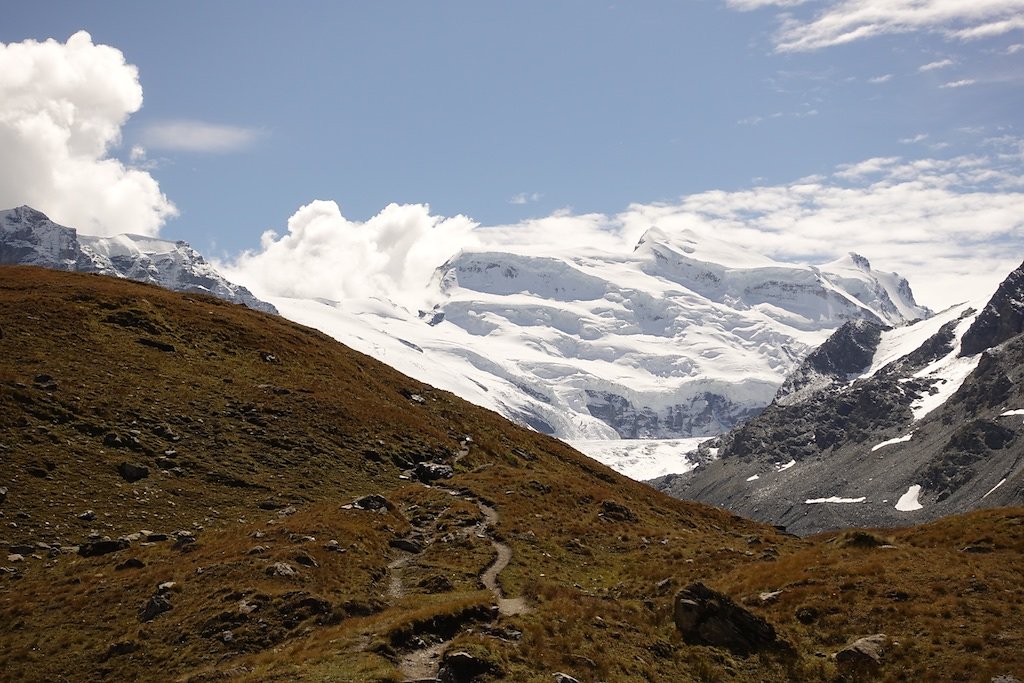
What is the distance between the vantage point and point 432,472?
213 ft

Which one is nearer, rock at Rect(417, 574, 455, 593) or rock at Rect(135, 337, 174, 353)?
rock at Rect(417, 574, 455, 593)

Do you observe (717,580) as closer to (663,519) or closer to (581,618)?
(581,618)

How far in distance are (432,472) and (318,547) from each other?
931 inches

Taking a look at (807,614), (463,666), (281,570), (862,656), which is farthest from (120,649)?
(862,656)

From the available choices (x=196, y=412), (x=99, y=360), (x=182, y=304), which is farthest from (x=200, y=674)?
(x=182, y=304)

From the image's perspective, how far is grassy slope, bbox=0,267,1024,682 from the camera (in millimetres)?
30703

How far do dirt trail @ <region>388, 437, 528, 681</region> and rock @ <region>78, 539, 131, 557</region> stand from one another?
12081 millimetres

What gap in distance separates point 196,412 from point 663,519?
32501mm

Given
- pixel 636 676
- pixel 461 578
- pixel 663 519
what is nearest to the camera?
pixel 636 676

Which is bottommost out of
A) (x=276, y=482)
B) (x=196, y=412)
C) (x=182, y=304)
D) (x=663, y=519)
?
(x=663, y=519)

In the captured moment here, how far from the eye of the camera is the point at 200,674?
95.8ft

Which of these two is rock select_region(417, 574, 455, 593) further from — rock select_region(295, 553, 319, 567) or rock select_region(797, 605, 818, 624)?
rock select_region(797, 605, 818, 624)

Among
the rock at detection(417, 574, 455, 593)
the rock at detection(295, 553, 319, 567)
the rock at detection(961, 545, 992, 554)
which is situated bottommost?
the rock at detection(417, 574, 455, 593)

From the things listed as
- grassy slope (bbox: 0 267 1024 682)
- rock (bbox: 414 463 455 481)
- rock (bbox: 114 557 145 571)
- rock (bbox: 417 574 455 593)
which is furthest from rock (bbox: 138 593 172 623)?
rock (bbox: 414 463 455 481)
